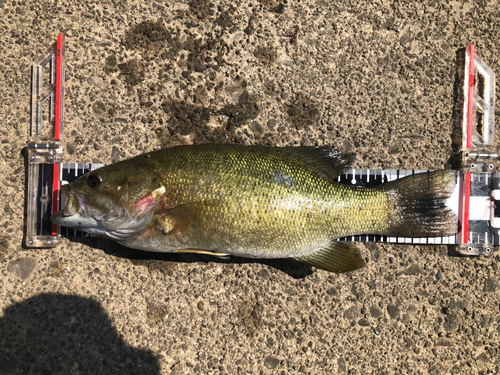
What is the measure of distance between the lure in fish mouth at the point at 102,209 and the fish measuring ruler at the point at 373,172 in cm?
53

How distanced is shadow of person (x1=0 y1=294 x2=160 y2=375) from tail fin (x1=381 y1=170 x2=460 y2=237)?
220 cm

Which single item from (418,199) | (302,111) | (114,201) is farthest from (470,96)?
(114,201)

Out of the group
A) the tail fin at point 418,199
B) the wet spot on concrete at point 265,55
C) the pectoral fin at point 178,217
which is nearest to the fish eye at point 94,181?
the pectoral fin at point 178,217

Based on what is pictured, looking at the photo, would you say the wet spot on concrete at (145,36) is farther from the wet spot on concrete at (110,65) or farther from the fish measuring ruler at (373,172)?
the fish measuring ruler at (373,172)

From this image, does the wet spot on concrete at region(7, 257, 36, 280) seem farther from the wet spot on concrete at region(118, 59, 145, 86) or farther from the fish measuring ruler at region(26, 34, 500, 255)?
the wet spot on concrete at region(118, 59, 145, 86)

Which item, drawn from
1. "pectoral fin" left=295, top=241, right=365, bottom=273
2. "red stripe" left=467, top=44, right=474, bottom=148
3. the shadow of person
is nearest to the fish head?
the shadow of person

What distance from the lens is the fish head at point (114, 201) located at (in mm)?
2324

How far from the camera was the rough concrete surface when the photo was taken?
2.85 meters

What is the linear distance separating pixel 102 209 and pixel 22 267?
45.0 inches

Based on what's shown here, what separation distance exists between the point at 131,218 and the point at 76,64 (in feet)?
5.08

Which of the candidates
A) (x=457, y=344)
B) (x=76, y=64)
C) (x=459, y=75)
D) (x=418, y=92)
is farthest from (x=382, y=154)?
(x=76, y=64)

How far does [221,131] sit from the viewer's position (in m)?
2.93

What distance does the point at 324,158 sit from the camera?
2631 mm

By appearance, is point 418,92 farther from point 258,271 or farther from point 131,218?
point 131,218
